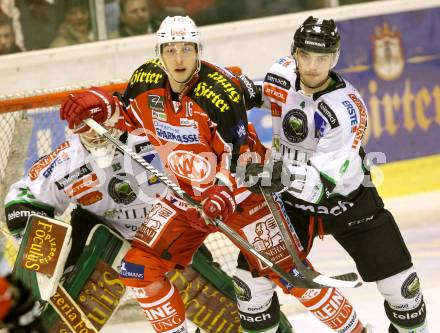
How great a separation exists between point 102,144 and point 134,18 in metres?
2.35

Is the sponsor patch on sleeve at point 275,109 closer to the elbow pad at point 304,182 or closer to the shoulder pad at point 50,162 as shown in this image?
the elbow pad at point 304,182

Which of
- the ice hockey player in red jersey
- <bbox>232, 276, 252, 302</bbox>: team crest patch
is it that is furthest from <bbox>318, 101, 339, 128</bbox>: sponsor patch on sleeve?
<bbox>232, 276, 252, 302</bbox>: team crest patch

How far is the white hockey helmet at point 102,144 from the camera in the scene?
3873mm

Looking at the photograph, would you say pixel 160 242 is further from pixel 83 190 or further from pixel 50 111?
pixel 50 111

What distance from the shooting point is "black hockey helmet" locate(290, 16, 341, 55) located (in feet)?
11.8

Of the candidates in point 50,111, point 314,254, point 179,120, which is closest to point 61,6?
point 50,111

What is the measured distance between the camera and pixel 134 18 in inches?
244

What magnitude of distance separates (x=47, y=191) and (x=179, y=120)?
763 millimetres

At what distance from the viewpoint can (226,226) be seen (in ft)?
12.0

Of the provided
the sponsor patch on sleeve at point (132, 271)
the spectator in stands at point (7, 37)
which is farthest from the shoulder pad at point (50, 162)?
the spectator in stands at point (7, 37)

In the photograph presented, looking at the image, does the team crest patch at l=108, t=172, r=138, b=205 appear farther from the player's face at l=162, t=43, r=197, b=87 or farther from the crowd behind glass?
the crowd behind glass

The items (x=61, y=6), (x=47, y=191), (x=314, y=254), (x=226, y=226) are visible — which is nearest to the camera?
(x=226, y=226)

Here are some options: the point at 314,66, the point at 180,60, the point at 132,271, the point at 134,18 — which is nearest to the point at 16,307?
the point at 132,271

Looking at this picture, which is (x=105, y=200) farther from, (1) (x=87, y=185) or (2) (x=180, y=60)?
(2) (x=180, y=60)
